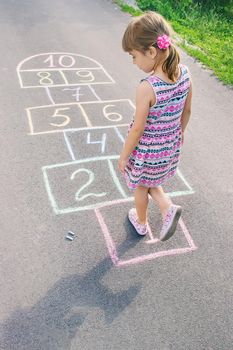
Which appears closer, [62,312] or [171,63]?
[171,63]

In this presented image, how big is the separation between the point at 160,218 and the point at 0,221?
1.49m

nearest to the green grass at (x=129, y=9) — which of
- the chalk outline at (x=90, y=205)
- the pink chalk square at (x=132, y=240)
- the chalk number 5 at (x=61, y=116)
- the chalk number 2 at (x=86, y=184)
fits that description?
the chalk number 5 at (x=61, y=116)

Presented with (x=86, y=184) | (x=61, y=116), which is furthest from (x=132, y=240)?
(x=61, y=116)

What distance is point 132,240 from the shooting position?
3.42 metres

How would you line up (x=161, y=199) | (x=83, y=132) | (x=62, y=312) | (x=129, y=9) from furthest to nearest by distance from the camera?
(x=129, y=9)
(x=83, y=132)
(x=161, y=199)
(x=62, y=312)

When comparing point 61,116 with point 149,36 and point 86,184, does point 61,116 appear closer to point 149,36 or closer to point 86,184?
point 86,184

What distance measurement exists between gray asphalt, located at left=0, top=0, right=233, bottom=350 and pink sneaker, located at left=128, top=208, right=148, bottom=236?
3.0 inches

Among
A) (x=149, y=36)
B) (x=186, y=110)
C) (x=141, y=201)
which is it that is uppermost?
(x=149, y=36)

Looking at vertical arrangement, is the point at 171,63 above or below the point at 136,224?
above

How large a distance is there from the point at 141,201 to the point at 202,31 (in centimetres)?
674

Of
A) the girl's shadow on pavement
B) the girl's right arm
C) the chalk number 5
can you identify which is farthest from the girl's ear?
the chalk number 5

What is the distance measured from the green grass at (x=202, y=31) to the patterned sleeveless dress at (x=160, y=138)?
4.02 meters

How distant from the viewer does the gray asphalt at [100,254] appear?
8.89 feet

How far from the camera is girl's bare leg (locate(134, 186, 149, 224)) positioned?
3219 millimetres
